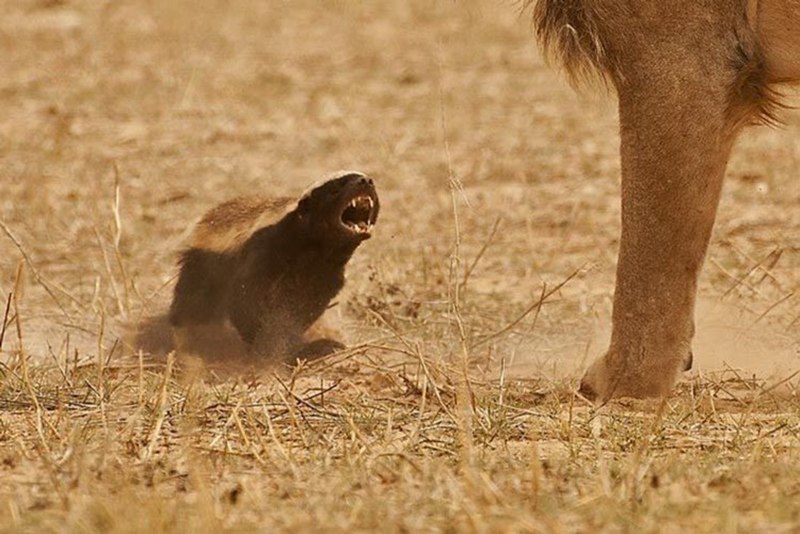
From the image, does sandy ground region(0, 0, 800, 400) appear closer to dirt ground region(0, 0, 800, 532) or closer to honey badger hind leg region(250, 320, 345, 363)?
dirt ground region(0, 0, 800, 532)

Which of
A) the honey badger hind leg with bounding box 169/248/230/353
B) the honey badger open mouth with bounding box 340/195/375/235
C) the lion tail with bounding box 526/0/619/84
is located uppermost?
the lion tail with bounding box 526/0/619/84

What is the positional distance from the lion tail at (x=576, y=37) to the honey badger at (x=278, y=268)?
3.35ft

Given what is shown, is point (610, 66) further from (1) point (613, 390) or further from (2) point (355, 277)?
(2) point (355, 277)

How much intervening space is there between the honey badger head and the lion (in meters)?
1.23

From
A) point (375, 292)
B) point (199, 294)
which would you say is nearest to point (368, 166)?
point (375, 292)

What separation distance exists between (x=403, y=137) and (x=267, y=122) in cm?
100

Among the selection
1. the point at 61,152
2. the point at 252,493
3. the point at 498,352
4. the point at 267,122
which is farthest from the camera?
the point at 267,122

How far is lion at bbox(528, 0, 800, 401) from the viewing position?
4359 millimetres

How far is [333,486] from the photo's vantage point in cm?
326

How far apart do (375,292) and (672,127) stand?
198 cm

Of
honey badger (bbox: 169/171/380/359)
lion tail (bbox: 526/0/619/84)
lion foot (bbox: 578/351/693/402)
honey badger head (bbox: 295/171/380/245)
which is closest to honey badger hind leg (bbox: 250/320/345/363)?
honey badger (bbox: 169/171/380/359)

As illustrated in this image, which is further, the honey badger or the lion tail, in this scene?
the honey badger

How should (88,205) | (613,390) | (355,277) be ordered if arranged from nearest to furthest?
(613,390), (355,277), (88,205)

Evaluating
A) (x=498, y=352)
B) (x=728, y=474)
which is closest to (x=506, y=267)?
(x=498, y=352)
